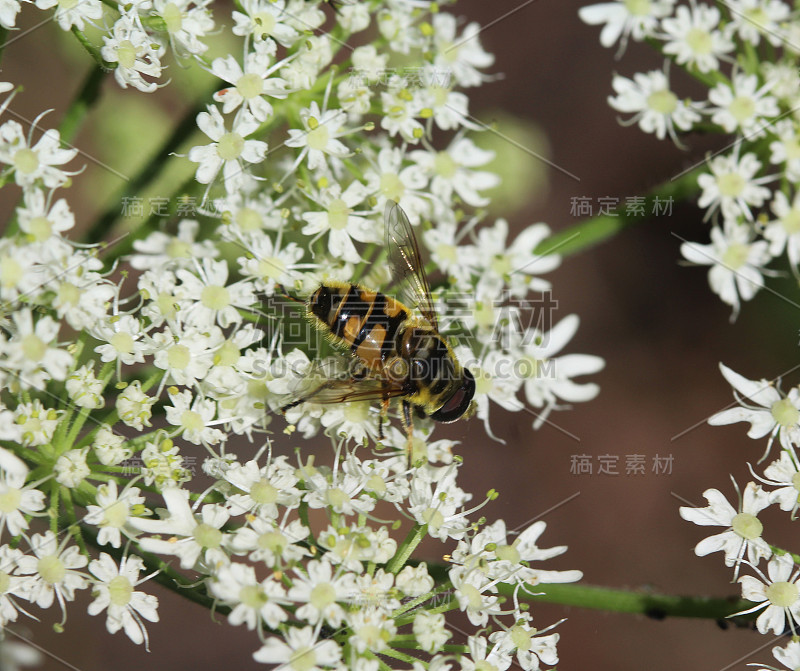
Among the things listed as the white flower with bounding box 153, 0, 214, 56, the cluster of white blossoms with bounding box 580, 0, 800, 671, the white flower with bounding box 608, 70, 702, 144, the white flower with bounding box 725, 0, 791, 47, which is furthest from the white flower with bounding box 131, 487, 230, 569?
the white flower with bounding box 725, 0, 791, 47

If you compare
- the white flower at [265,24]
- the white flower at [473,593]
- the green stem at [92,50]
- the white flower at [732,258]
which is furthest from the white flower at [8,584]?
the white flower at [732,258]

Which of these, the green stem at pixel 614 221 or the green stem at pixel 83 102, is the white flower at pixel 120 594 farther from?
the green stem at pixel 614 221

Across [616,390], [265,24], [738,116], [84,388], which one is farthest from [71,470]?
[616,390]

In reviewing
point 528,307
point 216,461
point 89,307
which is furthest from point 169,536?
point 528,307

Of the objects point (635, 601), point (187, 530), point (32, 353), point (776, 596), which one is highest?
point (32, 353)

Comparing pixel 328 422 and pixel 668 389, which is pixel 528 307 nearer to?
pixel 328 422

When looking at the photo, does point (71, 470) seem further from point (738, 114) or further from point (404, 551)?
point (738, 114)
